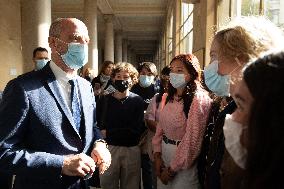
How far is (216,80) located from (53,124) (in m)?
1.06

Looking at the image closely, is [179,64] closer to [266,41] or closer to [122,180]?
[266,41]

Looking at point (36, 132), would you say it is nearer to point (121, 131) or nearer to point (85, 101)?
point (85, 101)

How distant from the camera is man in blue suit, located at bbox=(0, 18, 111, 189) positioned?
71.1 inches

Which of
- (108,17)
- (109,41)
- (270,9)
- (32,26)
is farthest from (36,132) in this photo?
(109,41)

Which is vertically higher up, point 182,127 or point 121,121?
point 182,127

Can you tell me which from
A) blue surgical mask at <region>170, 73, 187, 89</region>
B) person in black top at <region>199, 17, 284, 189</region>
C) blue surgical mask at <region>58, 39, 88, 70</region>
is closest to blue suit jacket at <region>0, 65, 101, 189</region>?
blue surgical mask at <region>58, 39, 88, 70</region>

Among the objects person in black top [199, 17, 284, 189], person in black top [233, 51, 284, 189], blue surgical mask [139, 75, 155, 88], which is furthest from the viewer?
blue surgical mask [139, 75, 155, 88]

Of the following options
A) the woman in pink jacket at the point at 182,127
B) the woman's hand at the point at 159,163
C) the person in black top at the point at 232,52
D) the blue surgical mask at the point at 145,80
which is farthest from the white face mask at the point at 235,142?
the blue surgical mask at the point at 145,80

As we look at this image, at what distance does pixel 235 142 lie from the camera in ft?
4.16

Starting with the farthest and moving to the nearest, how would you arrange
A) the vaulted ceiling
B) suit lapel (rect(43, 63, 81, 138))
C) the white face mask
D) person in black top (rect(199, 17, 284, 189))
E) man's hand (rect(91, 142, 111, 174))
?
the vaulted ceiling < man's hand (rect(91, 142, 111, 174)) < suit lapel (rect(43, 63, 81, 138)) < person in black top (rect(199, 17, 284, 189)) < the white face mask

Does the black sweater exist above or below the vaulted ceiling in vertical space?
below

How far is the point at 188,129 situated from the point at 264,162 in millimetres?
1681

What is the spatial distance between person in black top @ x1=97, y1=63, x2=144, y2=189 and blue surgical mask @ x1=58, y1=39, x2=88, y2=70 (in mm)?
1459

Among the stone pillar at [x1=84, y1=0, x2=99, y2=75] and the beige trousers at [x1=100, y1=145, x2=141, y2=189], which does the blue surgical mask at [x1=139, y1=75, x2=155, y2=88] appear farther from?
the stone pillar at [x1=84, y1=0, x2=99, y2=75]
